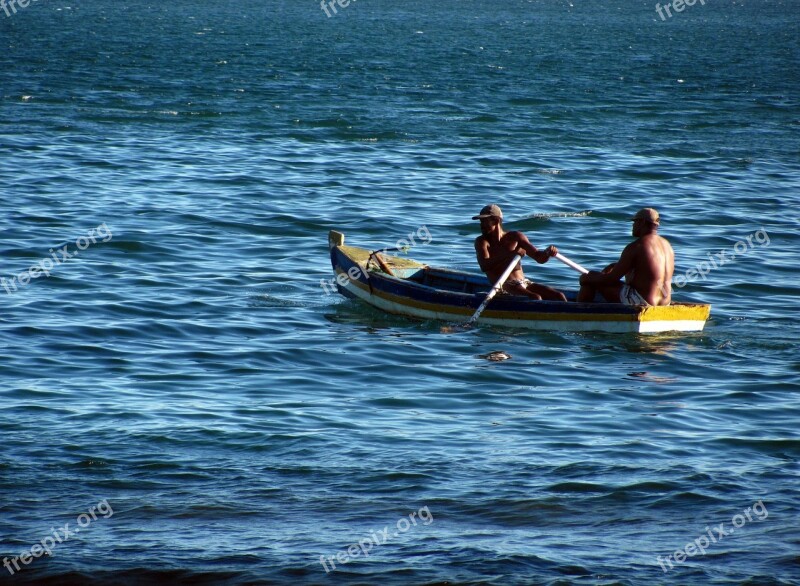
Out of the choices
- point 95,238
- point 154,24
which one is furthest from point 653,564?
point 154,24

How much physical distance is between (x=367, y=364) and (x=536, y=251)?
2864 millimetres

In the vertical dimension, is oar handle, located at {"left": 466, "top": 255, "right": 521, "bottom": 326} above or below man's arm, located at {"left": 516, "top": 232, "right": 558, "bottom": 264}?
below

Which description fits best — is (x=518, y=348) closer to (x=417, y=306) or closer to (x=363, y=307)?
(x=417, y=306)

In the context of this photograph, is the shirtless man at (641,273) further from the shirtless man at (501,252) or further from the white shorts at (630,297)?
the shirtless man at (501,252)

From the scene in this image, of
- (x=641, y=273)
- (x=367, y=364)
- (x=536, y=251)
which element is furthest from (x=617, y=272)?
(x=367, y=364)

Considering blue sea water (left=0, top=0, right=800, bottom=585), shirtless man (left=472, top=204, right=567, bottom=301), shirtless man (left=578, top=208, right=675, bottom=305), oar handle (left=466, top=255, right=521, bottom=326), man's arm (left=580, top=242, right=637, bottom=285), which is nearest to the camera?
blue sea water (left=0, top=0, right=800, bottom=585)

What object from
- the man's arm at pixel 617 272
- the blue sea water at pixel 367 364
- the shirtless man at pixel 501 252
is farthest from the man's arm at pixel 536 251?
the blue sea water at pixel 367 364

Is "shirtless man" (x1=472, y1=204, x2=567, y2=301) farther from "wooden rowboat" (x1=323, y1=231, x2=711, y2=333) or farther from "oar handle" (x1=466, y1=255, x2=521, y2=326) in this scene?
"wooden rowboat" (x1=323, y1=231, x2=711, y2=333)

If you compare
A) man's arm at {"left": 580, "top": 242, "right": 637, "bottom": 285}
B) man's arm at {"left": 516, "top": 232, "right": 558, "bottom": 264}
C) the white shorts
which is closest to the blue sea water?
the white shorts

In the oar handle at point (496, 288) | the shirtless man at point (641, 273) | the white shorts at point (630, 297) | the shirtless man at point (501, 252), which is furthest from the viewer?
the shirtless man at point (501, 252)

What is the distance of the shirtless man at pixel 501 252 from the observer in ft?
49.1

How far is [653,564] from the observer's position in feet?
27.0

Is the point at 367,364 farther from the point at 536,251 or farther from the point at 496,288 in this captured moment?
the point at 536,251

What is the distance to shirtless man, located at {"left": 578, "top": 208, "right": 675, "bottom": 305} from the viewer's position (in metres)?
14.0
